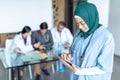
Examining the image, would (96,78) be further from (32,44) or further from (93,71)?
(32,44)

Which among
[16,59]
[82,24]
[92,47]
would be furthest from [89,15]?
[16,59]

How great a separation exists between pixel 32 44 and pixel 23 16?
3.57 feet

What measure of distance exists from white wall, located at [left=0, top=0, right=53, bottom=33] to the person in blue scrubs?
10.4ft

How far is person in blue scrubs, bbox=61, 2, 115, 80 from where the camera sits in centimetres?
125

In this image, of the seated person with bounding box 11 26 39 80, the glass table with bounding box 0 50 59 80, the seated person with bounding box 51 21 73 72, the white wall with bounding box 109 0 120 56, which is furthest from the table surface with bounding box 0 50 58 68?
the white wall with bounding box 109 0 120 56

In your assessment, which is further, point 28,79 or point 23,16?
point 23,16

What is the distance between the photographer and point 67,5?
5.36 meters

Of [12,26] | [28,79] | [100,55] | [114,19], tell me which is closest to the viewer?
[100,55]

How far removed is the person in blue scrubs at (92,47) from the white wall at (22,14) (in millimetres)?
3178

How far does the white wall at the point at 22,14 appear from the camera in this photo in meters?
4.23

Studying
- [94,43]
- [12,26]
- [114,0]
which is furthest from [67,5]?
[94,43]

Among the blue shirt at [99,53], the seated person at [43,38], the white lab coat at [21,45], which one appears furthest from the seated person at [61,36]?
the blue shirt at [99,53]

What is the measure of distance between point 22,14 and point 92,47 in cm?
335

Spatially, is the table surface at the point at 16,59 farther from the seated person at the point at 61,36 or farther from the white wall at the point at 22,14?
the white wall at the point at 22,14
